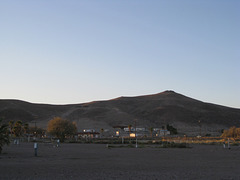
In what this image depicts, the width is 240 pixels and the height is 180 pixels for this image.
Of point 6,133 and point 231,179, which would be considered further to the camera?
point 6,133

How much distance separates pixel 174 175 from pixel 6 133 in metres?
17.6

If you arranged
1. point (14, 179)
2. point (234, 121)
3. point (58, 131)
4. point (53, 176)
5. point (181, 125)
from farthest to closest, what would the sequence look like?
point (234, 121)
point (181, 125)
point (58, 131)
point (53, 176)
point (14, 179)

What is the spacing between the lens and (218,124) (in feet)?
587

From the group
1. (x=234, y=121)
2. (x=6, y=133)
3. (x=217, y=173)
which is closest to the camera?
(x=217, y=173)

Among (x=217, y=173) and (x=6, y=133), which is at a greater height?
(x=6, y=133)

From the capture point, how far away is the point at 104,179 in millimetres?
13492

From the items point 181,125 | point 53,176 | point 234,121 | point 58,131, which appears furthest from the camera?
point 234,121

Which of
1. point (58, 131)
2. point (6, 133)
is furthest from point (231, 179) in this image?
point (58, 131)

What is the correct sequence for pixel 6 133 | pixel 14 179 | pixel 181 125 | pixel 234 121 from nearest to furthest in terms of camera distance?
pixel 14 179
pixel 6 133
pixel 181 125
pixel 234 121

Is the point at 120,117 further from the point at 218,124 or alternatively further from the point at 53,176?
the point at 53,176

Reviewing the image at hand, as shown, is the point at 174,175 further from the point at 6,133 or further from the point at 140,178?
the point at 6,133

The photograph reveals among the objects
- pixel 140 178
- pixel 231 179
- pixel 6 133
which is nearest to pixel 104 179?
pixel 140 178

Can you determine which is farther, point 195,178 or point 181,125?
point 181,125

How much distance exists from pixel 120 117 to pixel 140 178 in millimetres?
180152
